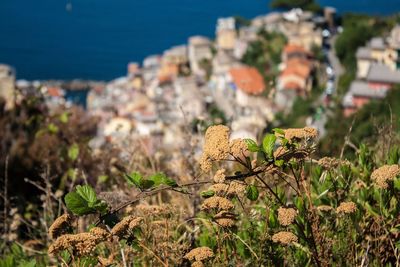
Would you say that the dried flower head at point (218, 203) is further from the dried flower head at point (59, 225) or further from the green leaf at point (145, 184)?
the dried flower head at point (59, 225)

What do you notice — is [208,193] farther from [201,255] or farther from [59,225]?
[59,225]

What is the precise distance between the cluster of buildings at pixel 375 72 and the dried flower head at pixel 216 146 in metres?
12.8

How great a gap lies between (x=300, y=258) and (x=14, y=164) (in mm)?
2885

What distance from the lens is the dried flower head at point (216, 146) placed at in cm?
106

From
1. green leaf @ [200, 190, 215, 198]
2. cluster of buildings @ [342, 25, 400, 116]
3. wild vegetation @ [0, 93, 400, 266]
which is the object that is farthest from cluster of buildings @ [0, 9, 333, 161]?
green leaf @ [200, 190, 215, 198]

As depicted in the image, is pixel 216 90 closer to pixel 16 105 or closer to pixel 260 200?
pixel 16 105

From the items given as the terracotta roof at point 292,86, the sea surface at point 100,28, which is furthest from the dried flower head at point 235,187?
the sea surface at point 100,28

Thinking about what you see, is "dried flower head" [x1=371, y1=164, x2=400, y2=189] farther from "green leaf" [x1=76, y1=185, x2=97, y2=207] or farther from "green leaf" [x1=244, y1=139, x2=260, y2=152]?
"green leaf" [x1=76, y1=185, x2=97, y2=207]

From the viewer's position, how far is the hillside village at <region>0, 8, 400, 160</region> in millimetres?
17625

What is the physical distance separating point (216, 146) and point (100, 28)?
40.9 metres

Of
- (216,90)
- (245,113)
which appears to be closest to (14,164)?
(245,113)

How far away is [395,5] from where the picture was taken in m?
37.8

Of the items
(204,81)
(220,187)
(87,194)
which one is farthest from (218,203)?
(204,81)

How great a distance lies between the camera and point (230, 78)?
22.2 metres
